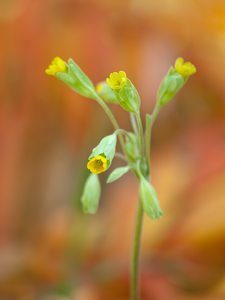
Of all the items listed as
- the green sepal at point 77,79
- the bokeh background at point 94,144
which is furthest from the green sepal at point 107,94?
the bokeh background at point 94,144

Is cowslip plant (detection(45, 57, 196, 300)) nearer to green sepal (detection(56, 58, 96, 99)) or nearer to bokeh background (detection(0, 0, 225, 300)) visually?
green sepal (detection(56, 58, 96, 99))

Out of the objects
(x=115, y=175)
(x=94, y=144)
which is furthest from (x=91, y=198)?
(x=94, y=144)

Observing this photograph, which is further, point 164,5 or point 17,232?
point 164,5

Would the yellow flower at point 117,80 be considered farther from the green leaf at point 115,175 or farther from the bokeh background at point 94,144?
the bokeh background at point 94,144

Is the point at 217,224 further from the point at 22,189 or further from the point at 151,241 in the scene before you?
the point at 22,189

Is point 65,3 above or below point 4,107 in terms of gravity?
Result: above

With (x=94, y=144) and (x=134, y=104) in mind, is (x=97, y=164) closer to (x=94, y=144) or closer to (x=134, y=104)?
(x=134, y=104)

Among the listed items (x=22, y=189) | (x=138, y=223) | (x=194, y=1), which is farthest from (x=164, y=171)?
(x=138, y=223)
